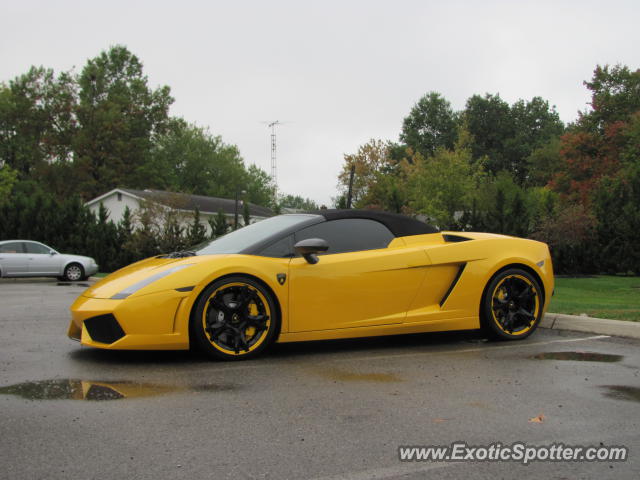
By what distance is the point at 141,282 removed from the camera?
5.61 m

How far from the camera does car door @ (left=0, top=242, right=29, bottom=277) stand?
21.1m

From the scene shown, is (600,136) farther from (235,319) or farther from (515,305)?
(235,319)

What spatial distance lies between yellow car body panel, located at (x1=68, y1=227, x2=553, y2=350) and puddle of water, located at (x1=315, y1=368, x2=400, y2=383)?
728 millimetres

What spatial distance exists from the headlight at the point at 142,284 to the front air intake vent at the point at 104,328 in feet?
0.62

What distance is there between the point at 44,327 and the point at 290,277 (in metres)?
3.51

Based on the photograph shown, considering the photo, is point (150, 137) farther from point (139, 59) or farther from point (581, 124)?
point (581, 124)

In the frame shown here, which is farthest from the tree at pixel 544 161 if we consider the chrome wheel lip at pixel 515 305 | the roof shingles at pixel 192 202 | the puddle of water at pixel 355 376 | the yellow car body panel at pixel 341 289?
the puddle of water at pixel 355 376

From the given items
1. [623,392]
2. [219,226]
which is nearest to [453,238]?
[623,392]

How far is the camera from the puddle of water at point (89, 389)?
4.32m

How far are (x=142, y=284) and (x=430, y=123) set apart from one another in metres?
79.0

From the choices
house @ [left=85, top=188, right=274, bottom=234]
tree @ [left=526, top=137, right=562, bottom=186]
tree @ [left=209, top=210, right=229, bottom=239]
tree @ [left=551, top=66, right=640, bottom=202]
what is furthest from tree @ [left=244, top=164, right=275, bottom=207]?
tree @ [left=209, top=210, right=229, bottom=239]

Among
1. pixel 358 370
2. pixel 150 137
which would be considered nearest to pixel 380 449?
pixel 358 370

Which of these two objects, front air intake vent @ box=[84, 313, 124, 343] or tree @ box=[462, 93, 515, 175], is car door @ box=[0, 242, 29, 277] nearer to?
front air intake vent @ box=[84, 313, 124, 343]

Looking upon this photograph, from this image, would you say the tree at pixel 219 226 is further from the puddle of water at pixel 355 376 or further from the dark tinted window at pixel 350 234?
→ the puddle of water at pixel 355 376
